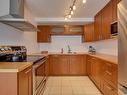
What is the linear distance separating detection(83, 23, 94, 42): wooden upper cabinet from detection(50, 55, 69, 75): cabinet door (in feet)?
3.96

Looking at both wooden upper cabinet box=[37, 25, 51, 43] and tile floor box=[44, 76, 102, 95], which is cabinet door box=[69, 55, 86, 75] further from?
tile floor box=[44, 76, 102, 95]

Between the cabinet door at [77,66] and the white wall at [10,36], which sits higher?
the white wall at [10,36]

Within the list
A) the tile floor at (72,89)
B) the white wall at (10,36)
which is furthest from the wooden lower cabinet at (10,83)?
the tile floor at (72,89)

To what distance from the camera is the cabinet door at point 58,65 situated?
7.18 m

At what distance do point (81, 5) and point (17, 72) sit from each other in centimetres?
328

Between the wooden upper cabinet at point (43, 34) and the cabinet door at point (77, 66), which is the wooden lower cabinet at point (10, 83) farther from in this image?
the wooden upper cabinet at point (43, 34)

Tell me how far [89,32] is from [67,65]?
1.63m

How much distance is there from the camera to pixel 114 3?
4113mm

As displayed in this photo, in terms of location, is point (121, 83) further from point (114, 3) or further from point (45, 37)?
point (45, 37)

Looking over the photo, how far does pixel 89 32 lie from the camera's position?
7.34m

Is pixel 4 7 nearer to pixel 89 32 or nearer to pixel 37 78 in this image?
pixel 37 78

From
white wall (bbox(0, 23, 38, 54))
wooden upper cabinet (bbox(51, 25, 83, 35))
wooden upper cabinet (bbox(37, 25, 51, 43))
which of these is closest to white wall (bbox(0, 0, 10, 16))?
white wall (bbox(0, 23, 38, 54))

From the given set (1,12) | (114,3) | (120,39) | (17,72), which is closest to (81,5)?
(114,3)

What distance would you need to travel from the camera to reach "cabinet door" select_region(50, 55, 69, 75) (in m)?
7.18
